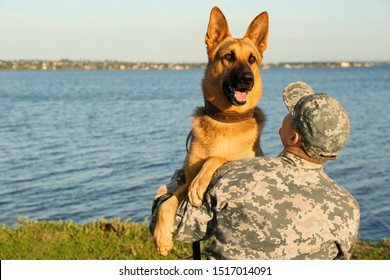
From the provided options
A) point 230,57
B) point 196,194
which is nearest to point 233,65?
point 230,57

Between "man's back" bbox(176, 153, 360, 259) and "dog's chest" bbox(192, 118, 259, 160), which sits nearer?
"man's back" bbox(176, 153, 360, 259)

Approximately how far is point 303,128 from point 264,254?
2.91ft

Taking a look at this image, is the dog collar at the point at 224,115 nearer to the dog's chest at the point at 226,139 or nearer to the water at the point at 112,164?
the dog's chest at the point at 226,139

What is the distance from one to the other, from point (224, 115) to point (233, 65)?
0.50 metres

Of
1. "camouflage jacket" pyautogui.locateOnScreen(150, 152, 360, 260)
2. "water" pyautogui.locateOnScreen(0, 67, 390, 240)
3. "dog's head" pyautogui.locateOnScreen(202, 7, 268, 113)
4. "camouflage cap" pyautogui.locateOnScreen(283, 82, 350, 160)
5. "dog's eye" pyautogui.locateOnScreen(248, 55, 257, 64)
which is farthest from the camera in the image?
"water" pyautogui.locateOnScreen(0, 67, 390, 240)

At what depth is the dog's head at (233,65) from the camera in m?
4.62

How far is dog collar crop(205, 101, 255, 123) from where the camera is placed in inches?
180

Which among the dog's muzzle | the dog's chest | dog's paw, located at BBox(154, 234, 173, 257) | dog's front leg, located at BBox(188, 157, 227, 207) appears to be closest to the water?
the dog's chest

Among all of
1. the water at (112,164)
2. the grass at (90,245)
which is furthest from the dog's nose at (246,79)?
the water at (112,164)

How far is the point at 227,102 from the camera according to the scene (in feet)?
15.4

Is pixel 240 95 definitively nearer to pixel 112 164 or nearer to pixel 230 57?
pixel 230 57

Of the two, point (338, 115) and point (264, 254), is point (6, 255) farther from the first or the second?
point (338, 115)

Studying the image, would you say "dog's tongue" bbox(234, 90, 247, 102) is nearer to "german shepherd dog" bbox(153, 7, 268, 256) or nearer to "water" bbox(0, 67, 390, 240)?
"german shepherd dog" bbox(153, 7, 268, 256)

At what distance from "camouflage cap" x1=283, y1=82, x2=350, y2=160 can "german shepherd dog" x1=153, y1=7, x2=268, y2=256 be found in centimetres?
109
